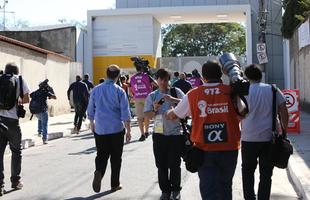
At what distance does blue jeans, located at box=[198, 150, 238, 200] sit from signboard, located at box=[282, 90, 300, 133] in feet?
32.9

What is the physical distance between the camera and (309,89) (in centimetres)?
2220

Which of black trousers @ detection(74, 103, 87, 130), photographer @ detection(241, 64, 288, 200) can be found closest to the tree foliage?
black trousers @ detection(74, 103, 87, 130)

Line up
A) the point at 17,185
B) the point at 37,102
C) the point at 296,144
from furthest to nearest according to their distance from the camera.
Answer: the point at 37,102 → the point at 296,144 → the point at 17,185

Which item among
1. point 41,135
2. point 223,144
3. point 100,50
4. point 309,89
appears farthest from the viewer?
point 100,50

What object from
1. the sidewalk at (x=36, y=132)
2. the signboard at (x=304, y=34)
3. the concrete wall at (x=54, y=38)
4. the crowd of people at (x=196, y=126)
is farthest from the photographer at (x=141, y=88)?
the concrete wall at (x=54, y=38)

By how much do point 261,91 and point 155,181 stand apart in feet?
10.8

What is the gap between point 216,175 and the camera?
5.39 m

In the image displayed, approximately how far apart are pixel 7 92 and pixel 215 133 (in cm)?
432

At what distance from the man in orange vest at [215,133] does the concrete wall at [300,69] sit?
17.3m

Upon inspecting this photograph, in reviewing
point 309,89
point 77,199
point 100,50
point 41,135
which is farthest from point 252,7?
point 77,199

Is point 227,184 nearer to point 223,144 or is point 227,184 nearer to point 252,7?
point 223,144

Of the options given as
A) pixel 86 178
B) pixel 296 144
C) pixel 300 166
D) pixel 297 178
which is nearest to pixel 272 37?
pixel 296 144

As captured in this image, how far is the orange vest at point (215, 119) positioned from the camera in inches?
210

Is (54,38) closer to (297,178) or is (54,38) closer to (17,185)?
(17,185)
